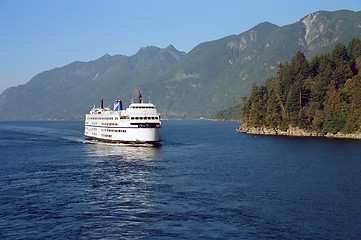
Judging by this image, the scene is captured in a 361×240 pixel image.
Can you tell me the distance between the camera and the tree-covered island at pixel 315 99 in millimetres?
137250

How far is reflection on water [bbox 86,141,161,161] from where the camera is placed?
300 ft

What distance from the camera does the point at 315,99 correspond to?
477 ft

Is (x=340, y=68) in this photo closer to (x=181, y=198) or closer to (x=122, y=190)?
(x=181, y=198)

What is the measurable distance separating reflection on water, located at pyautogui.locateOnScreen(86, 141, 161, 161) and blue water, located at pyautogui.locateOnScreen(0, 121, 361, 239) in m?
3.92

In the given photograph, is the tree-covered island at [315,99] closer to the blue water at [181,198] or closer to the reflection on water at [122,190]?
the blue water at [181,198]

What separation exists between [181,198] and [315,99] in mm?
110162

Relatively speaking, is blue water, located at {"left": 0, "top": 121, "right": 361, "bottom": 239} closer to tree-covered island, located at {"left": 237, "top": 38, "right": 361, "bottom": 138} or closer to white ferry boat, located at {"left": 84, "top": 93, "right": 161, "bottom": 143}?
white ferry boat, located at {"left": 84, "top": 93, "right": 161, "bottom": 143}

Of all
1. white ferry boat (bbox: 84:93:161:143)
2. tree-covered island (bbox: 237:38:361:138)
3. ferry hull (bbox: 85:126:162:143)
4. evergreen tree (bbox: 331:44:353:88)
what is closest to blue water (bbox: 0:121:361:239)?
ferry hull (bbox: 85:126:162:143)

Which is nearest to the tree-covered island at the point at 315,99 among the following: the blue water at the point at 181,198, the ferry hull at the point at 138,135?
the blue water at the point at 181,198

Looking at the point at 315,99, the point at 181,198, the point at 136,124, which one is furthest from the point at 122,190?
the point at 315,99

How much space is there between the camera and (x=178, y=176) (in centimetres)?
6712

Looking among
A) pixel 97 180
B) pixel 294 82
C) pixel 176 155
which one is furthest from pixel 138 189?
pixel 294 82

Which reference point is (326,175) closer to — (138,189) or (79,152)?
(138,189)

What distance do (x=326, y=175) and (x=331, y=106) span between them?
79.8 m
